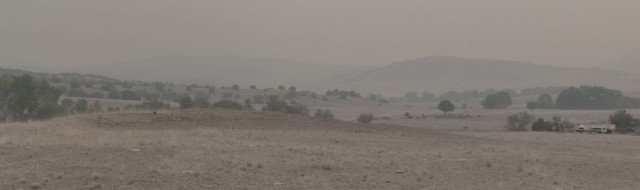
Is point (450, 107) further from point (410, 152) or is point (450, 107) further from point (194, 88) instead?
point (410, 152)

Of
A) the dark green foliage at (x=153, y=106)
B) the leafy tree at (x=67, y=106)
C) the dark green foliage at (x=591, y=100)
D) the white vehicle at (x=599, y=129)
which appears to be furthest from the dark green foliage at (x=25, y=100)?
the dark green foliage at (x=591, y=100)

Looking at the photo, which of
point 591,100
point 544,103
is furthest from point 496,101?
point 591,100

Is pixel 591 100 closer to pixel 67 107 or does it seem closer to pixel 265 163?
pixel 67 107

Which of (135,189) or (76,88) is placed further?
(76,88)

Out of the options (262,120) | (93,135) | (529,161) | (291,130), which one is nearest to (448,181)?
(529,161)

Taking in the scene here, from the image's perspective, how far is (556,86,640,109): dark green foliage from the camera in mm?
154250

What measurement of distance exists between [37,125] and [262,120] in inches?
447

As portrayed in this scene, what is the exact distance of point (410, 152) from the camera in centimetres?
2292

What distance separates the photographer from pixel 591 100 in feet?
508

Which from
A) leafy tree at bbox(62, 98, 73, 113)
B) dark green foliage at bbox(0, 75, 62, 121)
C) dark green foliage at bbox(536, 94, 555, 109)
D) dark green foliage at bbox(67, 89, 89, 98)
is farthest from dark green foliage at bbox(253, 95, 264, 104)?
dark green foliage at bbox(0, 75, 62, 121)

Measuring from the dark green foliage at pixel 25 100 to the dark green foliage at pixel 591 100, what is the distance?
12524 cm

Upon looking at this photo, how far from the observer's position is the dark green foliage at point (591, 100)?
15425 cm

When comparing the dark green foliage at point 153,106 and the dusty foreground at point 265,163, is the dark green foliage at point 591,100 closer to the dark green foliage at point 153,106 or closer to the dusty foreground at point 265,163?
the dark green foliage at point 153,106

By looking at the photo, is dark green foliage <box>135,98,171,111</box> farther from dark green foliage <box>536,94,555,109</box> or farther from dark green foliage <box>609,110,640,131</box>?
dark green foliage <box>536,94,555,109</box>
